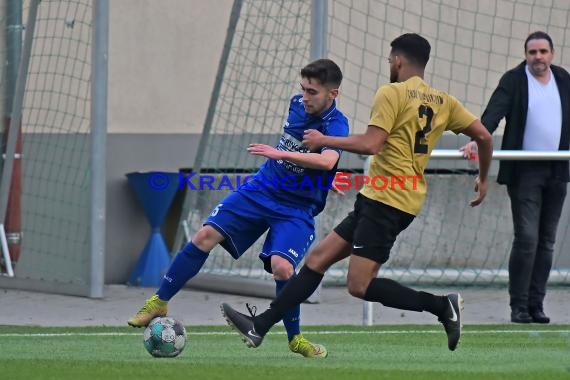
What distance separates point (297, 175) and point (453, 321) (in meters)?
1.41

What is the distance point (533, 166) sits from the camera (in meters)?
11.1

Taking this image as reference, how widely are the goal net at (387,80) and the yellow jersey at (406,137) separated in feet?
17.6

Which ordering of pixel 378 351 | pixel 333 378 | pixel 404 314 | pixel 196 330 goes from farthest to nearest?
pixel 404 314 → pixel 196 330 → pixel 378 351 → pixel 333 378

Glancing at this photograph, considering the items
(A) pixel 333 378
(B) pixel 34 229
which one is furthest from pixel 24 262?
(A) pixel 333 378

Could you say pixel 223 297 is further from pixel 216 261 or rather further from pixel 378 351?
pixel 378 351

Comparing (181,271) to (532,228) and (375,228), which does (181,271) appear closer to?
(375,228)

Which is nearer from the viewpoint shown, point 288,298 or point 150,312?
point 288,298

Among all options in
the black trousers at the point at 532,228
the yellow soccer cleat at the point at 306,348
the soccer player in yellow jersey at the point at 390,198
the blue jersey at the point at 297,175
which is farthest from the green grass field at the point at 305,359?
the blue jersey at the point at 297,175

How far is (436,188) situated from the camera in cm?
1446

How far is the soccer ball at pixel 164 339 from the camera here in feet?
25.8

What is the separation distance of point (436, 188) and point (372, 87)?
3.97ft

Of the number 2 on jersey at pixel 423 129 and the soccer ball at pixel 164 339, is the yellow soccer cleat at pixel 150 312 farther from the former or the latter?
the number 2 on jersey at pixel 423 129

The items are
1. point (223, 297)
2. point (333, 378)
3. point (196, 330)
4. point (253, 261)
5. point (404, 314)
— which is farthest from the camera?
point (253, 261)

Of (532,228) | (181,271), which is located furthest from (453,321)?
(532,228)
